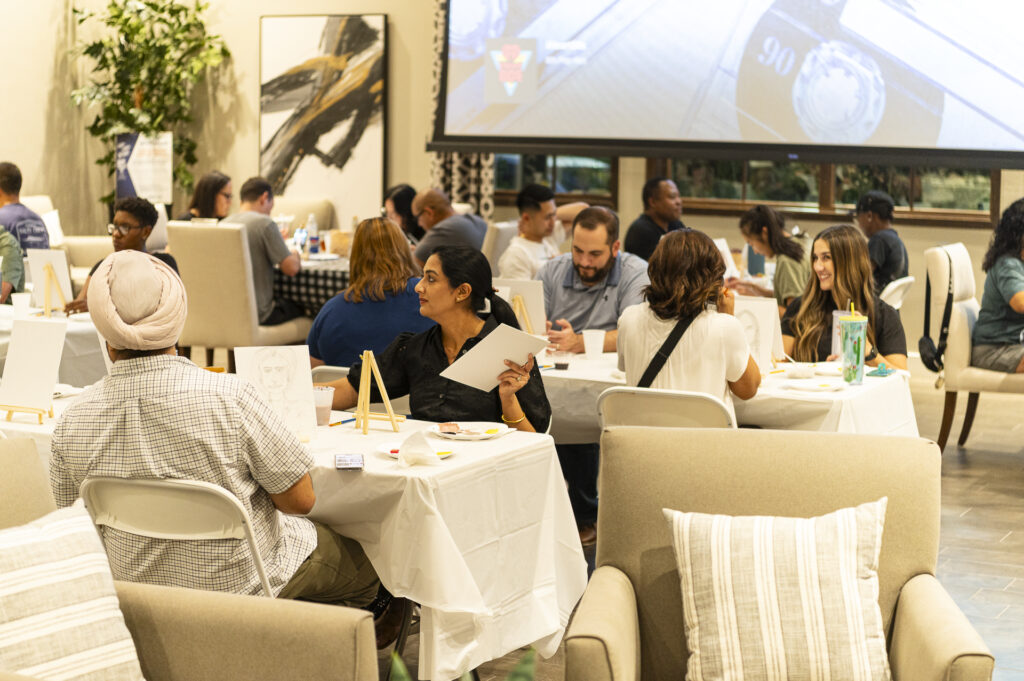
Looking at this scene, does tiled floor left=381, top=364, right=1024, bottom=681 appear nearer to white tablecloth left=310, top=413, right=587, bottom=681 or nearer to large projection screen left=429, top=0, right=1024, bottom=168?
white tablecloth left=310, top=413, right=587, bottom=681

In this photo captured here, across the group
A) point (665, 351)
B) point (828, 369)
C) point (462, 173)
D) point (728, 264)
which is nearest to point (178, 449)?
point (665, 351)

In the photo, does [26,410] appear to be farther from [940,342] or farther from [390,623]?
[940,342]

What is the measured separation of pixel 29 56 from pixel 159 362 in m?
8.37

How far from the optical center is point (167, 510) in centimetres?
258

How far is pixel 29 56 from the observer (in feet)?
32.8

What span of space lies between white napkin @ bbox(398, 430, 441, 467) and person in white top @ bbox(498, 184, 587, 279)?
3620mm

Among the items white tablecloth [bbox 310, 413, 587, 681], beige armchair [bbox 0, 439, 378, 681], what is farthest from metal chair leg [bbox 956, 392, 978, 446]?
beige armchair [bbox 0, 439, 378, 681]

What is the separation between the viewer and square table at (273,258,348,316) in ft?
24.4

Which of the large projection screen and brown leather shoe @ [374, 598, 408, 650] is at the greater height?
the large projection screen

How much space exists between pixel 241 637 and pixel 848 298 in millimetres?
3144

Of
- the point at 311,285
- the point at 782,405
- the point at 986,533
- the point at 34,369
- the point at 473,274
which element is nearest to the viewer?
the point at 34,369

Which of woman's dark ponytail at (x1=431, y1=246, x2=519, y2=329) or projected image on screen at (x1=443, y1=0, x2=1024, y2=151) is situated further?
projected image on screen at (x1=443, y1=0, x2=1024, y2=151)

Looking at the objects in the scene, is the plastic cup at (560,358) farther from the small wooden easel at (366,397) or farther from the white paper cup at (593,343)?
the small wooden easel at (366,397)

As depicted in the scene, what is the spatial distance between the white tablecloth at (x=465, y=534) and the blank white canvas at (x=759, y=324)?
1.31 m
